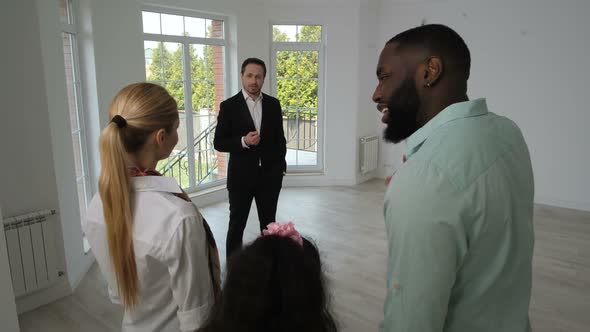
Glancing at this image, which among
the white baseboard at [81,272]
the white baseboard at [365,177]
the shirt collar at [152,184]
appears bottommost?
the white baseboard at [81,272]

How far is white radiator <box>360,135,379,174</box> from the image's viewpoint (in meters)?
6.53

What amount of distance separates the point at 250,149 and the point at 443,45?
234 cm

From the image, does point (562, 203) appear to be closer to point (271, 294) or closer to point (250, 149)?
point (250, 149)

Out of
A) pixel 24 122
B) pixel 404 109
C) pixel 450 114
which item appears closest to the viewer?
pixel 450 114

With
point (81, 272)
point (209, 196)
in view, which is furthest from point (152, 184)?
point (209, 196)

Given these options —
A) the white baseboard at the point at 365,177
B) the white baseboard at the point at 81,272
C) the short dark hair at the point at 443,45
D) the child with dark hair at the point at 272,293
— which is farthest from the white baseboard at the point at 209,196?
the short dark hair at the point at 443,45

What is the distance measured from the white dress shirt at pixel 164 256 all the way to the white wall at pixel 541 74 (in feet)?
18.0

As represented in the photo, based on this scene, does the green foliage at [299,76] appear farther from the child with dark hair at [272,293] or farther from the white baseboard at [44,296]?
the child with dark hair at [272,293]

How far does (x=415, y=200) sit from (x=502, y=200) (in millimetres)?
194

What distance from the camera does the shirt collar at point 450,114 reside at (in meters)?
0.93

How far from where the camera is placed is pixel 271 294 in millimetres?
882

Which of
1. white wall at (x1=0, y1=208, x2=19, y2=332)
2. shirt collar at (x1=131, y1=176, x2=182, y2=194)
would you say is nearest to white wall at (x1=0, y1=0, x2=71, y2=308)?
white wall at (x1=0, y1=208, x2=19, y2=332)

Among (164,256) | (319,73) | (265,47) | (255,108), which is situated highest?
(265,47)

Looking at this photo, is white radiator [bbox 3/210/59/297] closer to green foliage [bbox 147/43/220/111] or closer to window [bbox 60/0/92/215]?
window [bbox 60/0/92/215]
